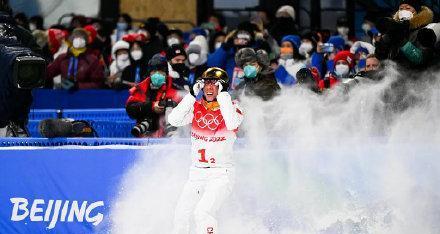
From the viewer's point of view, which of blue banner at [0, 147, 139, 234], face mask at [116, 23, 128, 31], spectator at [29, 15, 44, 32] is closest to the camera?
blue banner at [0, 147, 139, 234]

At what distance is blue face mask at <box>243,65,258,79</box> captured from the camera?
50.0ft

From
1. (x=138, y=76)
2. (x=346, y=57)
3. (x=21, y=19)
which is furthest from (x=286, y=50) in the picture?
(x=21, y=19)

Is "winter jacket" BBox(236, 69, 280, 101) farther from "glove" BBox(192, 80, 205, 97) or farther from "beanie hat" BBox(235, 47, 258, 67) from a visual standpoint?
"glove" BBox(192, 80, 205, 97)

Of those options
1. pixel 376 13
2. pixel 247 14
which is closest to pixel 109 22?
pixel 247 14

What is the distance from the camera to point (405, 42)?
14.3 meters

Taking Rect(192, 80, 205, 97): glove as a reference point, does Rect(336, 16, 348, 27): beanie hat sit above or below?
below

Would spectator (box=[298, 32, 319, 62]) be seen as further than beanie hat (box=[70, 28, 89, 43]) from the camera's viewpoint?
No

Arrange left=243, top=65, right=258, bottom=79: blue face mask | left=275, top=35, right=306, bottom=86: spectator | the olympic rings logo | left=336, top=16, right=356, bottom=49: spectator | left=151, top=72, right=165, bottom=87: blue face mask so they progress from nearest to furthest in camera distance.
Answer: the olympic rings logo
left=243, top=65, right=258, bottom=79: blue face mask
left=151, top=72, right=165, bottom=87: blue face mask
left=275, top=35, right=306, bottom=86: spectator
left=336, top=16, right=356, bottom=49: spectator

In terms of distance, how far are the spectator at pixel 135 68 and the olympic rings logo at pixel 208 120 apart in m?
6.91

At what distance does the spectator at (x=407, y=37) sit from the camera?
14172 millimetres

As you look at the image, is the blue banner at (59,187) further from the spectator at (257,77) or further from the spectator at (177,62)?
the spectator at (177,62)

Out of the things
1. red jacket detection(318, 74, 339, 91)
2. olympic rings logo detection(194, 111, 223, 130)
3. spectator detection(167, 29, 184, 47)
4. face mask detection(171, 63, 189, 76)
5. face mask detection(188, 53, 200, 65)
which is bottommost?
spectator detection(167, 29, 184, 47)

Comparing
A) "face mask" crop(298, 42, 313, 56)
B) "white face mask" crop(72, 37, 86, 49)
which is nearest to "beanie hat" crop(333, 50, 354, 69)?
"face mask" crop(298, 42, 313, 56)

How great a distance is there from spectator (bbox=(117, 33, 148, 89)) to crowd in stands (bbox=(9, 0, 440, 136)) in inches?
0.6
